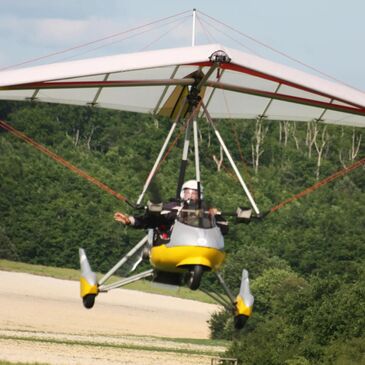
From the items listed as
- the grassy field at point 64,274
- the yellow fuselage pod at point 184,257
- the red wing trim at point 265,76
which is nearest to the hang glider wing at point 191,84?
the red wing trim at point 265,76

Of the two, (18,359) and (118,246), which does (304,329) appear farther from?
(118,246)

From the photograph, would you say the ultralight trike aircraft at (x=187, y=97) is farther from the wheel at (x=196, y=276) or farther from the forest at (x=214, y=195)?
the forest at (x=214, y=195)

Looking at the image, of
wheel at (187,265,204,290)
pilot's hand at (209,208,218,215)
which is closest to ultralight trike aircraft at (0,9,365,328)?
wheel at (187,265,204,290)

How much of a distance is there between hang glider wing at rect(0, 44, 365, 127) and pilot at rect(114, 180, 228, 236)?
7.08ft

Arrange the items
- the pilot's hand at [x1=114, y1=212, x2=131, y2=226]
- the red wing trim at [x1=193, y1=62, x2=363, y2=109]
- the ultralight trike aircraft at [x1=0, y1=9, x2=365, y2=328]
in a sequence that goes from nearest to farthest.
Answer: the ultralight trike aircraft at [x1=0, y1=9, x2=365, y2=328] < the pilot's hand at [x1=114, y1=212, x2=131, y2=226] < the red wing trim at [x1=193, y1=62, x2=363, y2=109]

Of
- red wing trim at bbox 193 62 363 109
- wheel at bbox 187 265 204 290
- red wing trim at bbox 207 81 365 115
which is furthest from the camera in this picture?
red wing trim at bbox 207 81 365 115

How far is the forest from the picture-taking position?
94.4 metres

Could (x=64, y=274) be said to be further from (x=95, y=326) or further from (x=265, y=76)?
(x=265, y=76)

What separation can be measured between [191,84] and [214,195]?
69540mm

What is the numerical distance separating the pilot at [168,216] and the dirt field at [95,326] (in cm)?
2582

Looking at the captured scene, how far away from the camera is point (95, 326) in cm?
7844

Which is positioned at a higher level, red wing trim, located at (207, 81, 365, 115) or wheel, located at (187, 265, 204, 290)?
red wing trim, located at (207, 81, 365, 115)

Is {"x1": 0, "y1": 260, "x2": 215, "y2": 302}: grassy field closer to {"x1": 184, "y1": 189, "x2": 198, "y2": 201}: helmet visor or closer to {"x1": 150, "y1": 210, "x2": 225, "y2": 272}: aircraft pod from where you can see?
{"x1": 184, "y1": 189, "x2": 198, "y2": 201}: helmet visor

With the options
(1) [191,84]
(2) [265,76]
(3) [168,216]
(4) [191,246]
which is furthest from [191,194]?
(2) [265,76]
